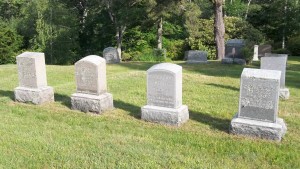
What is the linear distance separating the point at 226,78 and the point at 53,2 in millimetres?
20983

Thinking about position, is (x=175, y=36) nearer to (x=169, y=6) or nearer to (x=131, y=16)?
(x=131, y=16)

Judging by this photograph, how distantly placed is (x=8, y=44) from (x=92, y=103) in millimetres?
24168

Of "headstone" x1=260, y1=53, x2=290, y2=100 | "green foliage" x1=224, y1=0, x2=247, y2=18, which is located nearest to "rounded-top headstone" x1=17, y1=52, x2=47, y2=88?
"headstone" x1=260, y1=53, x2=290, y2=100

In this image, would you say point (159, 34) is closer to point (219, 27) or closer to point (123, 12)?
point (123, 12)

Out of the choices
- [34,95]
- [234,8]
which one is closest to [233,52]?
[34,95]

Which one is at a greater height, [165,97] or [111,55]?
[111,55]

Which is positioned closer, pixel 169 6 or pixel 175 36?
pixel 169 6

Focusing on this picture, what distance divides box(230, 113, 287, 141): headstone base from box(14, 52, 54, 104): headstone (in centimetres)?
503

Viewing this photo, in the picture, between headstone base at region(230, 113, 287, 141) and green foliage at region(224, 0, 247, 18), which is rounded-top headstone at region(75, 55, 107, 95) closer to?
headstone base at region(230, 113, 287, 141)

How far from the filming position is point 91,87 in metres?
8.55

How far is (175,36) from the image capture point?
3234 centimetres

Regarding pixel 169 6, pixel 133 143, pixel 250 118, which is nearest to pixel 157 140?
pixel 133 143

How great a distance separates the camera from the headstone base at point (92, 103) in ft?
27.4

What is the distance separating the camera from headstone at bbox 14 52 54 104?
29.9ft
